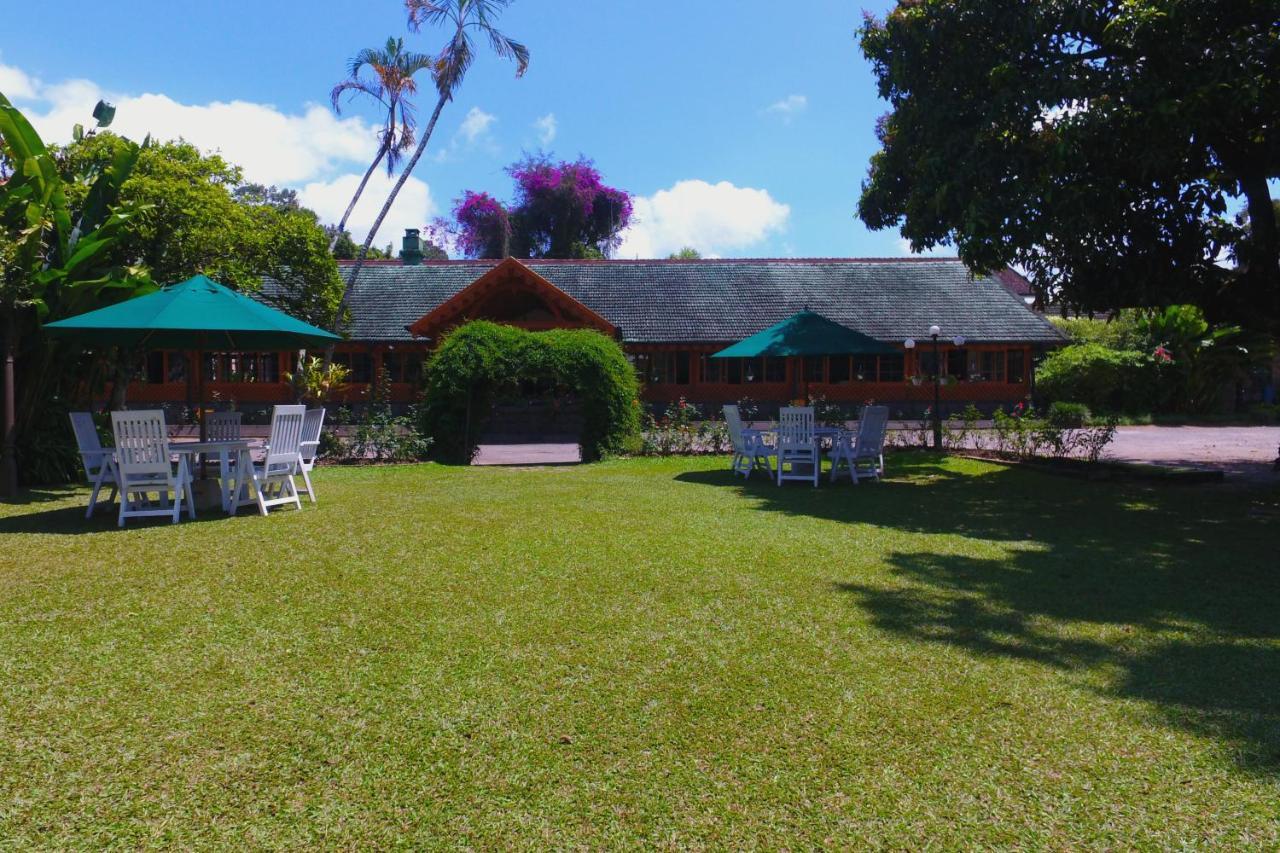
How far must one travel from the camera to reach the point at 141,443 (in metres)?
7.96

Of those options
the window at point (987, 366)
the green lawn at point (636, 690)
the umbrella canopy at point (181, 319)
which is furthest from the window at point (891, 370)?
the umbrella canopy at point (181, 319)

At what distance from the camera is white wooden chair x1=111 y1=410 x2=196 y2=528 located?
7848 mm

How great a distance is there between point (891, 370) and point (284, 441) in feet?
81.4

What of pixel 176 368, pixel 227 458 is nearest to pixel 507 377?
pixel 227 458

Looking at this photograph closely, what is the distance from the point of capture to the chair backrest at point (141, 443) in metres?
7.84

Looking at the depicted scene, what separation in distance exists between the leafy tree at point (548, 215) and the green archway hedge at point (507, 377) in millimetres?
35297

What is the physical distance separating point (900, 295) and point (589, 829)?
100ft

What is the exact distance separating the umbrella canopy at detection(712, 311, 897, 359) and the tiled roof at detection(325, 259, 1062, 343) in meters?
14.2

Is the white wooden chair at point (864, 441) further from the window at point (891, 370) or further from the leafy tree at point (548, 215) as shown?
the leafy tree at point (548, 215)

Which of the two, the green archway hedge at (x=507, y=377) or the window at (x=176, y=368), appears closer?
the green archway hedge at (x=507, y=377)

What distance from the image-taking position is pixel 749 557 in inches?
260

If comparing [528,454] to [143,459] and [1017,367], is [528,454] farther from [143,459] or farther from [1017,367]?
[1017,367]

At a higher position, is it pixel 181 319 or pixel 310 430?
pixel 181 319

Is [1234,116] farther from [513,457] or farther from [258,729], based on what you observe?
[513,457]
